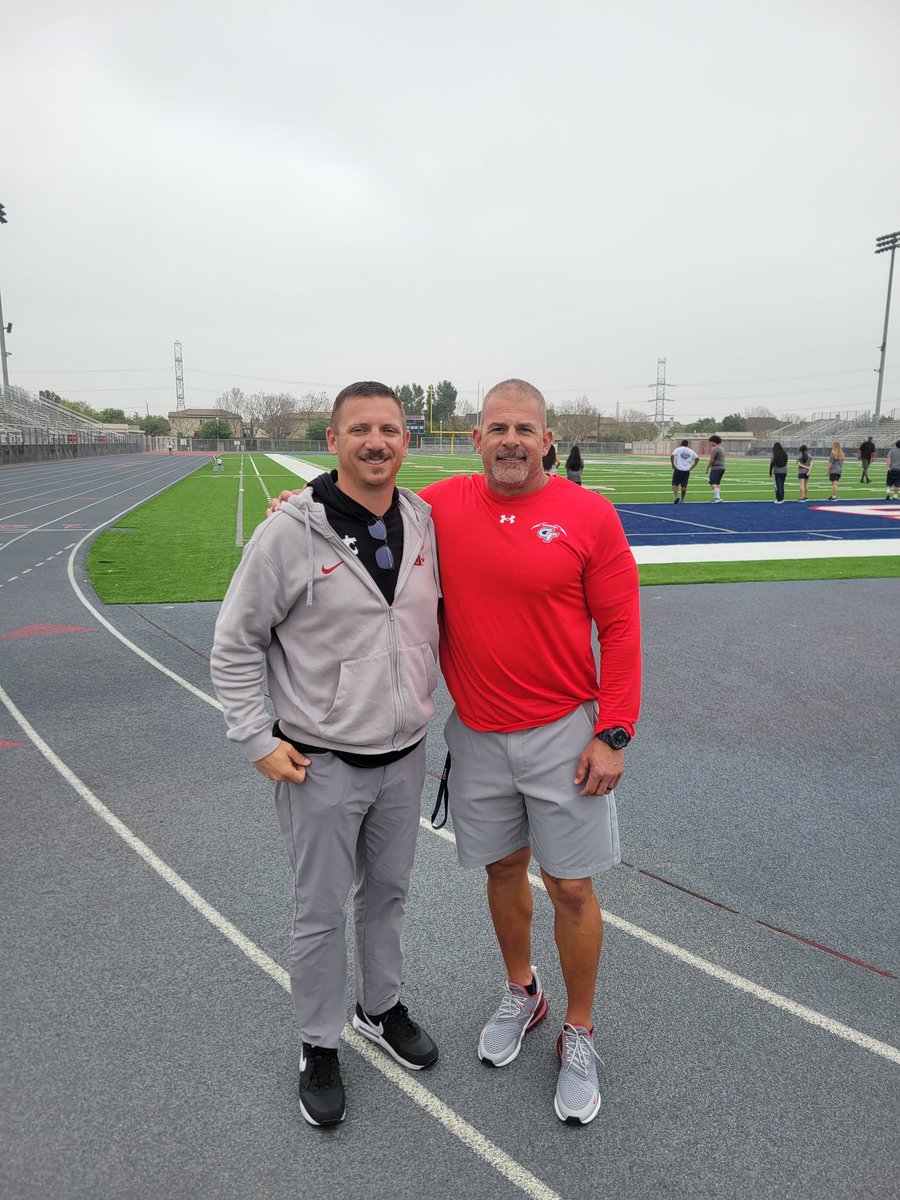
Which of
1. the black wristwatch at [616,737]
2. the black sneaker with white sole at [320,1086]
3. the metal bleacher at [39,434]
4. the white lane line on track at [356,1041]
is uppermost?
the metal bleacher at [39,434]

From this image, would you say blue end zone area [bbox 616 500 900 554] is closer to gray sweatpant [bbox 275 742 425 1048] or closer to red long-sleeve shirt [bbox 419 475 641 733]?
red long-sleeve shirt [bbox 419 475 641 733]

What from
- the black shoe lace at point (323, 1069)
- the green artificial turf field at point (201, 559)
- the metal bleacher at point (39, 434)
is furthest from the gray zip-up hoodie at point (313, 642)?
the metal bleacher at point (39, 434)

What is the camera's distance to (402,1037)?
2.53m

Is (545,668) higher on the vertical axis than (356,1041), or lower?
higher

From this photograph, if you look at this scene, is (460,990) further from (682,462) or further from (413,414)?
(413,414)

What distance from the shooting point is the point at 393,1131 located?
225 centimetres

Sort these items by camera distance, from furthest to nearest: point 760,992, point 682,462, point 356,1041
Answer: point 682,462 → point 760,992 → point 356,1041

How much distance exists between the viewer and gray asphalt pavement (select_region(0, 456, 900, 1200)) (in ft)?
7.02

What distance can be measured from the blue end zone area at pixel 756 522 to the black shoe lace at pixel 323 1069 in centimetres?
1219

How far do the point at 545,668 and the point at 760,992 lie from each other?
152cm

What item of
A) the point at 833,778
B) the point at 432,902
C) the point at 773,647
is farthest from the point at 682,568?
the point at 432,902

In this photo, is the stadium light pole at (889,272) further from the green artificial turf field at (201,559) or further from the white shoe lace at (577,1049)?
the white shoe lace at (577,1049)

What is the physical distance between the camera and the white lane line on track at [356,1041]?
2.12 m

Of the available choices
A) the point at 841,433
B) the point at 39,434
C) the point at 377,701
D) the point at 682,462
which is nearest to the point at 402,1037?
the point at 377,701
